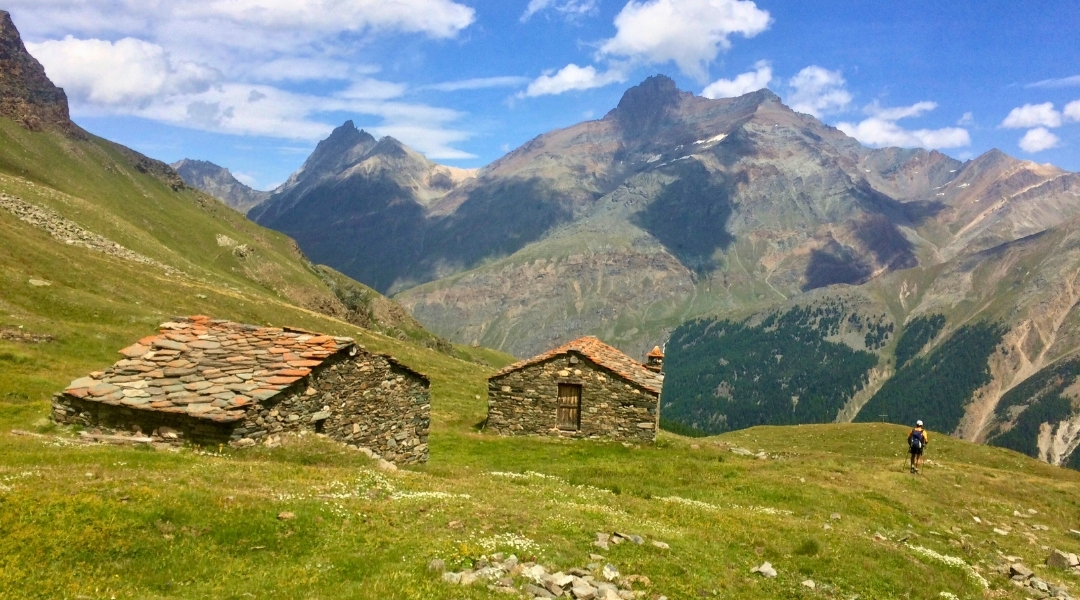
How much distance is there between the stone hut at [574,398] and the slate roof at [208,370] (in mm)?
18481

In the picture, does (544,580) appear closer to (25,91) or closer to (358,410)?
(358,410)

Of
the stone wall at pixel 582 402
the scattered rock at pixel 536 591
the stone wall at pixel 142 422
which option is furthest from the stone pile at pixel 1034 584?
the stone wall at pixel 142 422

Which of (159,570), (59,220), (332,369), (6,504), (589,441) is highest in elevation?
(59,220)

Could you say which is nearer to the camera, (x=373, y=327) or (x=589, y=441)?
(x=589, y=441)

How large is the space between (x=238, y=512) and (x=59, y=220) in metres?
99.6

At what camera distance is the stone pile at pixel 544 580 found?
504 inches

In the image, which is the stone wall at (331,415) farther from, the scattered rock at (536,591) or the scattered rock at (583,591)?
the scattered rock at (583,591)

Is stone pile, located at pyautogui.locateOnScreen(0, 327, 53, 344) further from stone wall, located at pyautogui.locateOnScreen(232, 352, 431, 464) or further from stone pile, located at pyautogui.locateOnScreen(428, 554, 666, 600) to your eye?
stone pile, located at pyautogui.locateOnScreen(428, 554, 666, 600)

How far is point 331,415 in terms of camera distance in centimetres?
2480

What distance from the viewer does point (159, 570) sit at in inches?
469

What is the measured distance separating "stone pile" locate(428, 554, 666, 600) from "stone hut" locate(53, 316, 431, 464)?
11.4 metres

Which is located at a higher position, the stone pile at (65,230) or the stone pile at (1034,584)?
the stone pile at (65,230)

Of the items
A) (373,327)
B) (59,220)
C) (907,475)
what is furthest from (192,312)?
(373,327)

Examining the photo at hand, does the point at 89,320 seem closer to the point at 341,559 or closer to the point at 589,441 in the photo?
the point at 589,441
